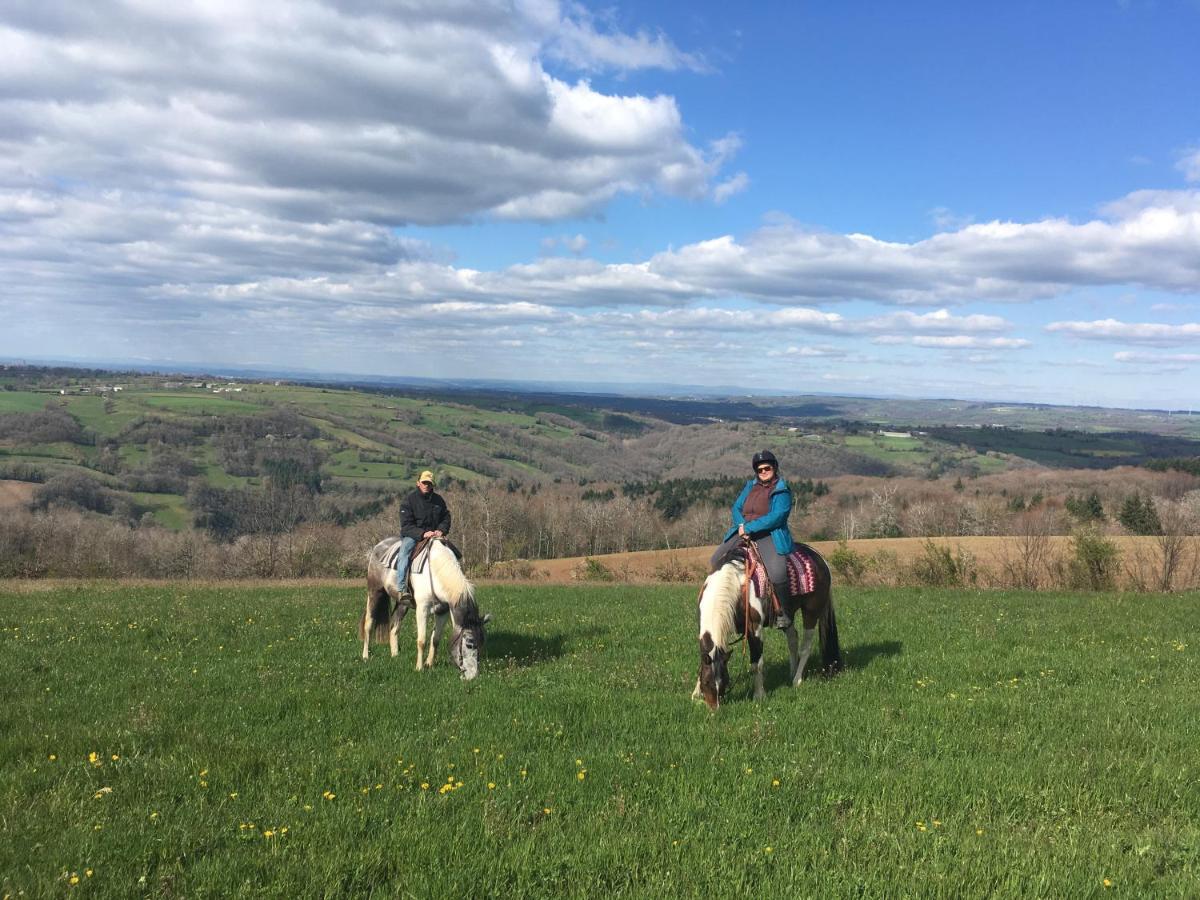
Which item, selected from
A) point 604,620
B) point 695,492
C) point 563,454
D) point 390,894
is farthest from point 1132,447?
point 390,894

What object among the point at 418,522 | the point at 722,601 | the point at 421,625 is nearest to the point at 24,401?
the point at 418,522

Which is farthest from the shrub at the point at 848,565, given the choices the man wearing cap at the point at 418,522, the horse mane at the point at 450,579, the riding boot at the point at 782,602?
the horse mane at the point at 450,579

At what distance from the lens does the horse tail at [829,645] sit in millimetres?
11367

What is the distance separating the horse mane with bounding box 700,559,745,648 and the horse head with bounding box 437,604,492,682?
145 inches

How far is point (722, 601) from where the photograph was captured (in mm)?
9805

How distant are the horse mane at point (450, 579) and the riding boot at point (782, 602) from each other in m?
4.84

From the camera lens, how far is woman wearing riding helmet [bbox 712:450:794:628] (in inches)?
407

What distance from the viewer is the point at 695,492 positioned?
109250 mm

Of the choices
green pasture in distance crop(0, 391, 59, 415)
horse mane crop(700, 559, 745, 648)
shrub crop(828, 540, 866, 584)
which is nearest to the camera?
horse mane crop(700, 559, 745, 648)

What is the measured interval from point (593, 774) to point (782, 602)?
452 cm

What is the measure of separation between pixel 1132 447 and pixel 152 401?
23525 cm

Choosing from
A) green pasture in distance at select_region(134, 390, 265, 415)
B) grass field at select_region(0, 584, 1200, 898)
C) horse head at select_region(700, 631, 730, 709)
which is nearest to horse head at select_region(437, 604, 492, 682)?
grass field at select_region(0, 584, 1200, 898)

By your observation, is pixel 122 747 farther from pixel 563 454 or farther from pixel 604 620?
pixel 563 454

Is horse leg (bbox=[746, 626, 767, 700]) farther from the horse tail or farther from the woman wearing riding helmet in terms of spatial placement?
the horse tail
